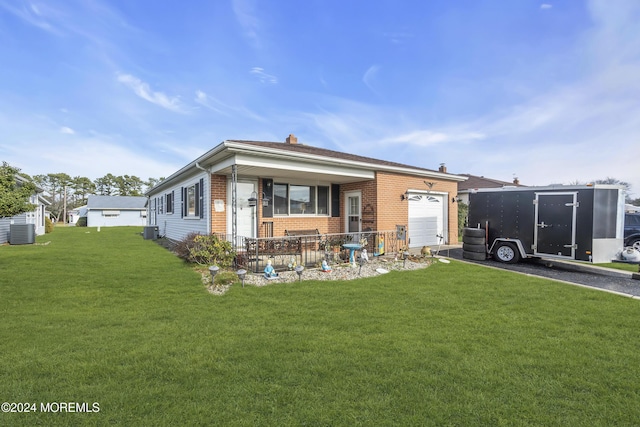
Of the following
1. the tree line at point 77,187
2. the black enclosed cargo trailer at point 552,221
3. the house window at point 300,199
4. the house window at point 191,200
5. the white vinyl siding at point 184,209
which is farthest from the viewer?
the tree line at point 77,187

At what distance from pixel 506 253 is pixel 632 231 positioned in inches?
337

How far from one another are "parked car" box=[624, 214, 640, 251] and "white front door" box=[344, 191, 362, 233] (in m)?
11.2

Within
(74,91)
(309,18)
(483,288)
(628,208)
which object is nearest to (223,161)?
(309,18)

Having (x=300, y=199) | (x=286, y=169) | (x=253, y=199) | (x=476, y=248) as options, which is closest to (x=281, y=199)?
(x=300, y=199)

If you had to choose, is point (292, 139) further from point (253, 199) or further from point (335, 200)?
point (253, 199)

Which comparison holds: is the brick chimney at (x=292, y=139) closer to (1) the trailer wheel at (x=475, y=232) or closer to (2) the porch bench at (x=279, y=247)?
(2) the porch bench at (x=279, y=247)

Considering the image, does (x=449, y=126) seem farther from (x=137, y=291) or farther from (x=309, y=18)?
(x=137, y=291)

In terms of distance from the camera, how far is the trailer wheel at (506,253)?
8820mm

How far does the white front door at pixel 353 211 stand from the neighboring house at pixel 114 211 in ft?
117

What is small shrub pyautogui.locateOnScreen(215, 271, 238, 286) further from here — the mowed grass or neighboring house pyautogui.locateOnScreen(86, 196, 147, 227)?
neighboring house pyautogui.locateOnScreen(86, 196, 147, 227)

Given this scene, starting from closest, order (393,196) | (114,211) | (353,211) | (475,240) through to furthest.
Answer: (475,240) < (393,196) < (353,211) < (114,211)

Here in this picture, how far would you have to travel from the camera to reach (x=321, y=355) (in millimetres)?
3145

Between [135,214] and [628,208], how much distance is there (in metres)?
48.7

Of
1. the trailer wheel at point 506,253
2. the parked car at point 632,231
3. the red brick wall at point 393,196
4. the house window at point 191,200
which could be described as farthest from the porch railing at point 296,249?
the parked car at point 632,231
